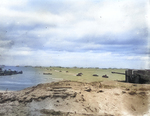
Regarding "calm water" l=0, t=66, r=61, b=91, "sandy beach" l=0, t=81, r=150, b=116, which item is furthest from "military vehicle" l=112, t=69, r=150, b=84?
"calm water" l=0, t=66, r=61, b=91

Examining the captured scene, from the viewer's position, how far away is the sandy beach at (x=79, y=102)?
11766 millimetres

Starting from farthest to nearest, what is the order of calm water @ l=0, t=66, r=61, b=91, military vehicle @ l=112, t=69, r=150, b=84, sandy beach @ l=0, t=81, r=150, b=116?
calm water @ l=0, t=66, r=61, b=91 < military vehicle @ l=112, t=69, r=150, b=84 < sandy beach @ l=0, t=81, r=150, b=116

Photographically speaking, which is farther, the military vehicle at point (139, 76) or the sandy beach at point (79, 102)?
the military vehicle at point (139, 76)

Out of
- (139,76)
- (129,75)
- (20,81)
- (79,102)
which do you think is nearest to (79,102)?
(79,102)

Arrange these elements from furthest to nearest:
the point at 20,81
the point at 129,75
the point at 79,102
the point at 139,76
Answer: the point at 20,81 < the point at 129,75 < the point at 139,76 < the point at 79,102

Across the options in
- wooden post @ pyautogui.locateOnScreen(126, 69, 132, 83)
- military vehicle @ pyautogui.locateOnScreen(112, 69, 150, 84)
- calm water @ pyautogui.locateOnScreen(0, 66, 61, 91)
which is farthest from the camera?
calm water @ pyautogui.locateOnScreen(0, 66, 61, 91)

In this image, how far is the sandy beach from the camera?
11766mm

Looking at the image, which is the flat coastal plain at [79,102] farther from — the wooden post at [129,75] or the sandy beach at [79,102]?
the wooden post at [129,75]

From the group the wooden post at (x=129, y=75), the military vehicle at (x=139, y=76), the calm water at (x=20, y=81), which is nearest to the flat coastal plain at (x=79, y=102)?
the military vehicle at (x=139, y=76)

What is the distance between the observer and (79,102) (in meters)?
12.2

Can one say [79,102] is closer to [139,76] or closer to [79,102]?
[79,102]

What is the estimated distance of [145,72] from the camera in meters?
17.4

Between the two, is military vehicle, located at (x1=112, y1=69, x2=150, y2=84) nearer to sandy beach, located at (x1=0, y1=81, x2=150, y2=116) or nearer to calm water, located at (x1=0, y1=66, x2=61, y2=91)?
sandy beach, located at (x1=0, y1=81, x2=150, y2=116)

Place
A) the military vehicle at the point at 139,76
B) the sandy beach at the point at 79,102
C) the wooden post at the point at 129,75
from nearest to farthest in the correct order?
1. the sandy beach at the point at 79,102
2. the military vehicle at the point at 139,76
3. the wooden post at the point at 129,75
